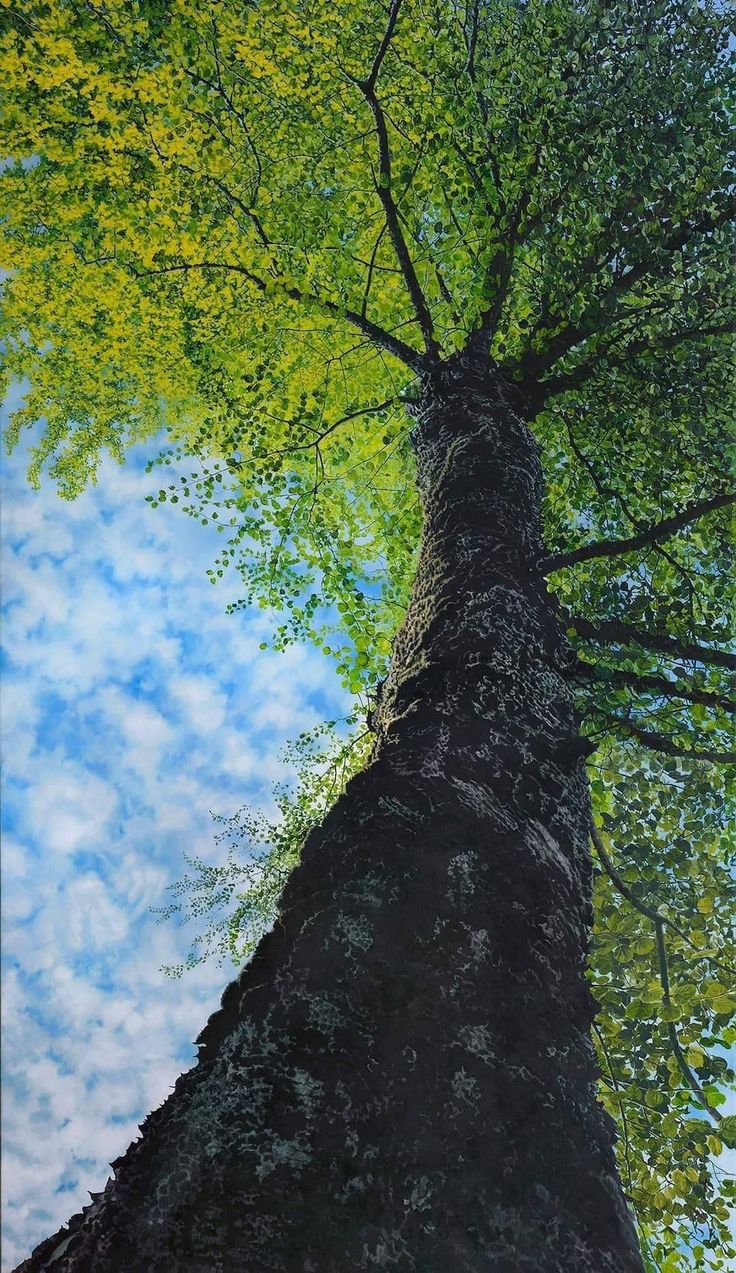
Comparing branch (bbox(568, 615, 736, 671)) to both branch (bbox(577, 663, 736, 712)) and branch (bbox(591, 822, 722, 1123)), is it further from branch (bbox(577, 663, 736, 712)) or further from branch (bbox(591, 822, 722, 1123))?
branch (bbox(591, 822, 722, 1123))

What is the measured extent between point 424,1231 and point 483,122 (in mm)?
7846

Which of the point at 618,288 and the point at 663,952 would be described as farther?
the point at 618,288

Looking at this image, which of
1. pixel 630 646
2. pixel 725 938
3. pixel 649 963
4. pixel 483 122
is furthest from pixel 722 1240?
pixel 483 122

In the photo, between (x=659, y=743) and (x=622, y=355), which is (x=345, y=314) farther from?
(x=659, y=743)

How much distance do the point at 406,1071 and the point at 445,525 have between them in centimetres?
321

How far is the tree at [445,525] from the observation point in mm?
1638

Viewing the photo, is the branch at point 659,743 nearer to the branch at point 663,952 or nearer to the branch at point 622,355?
the branch at point 663,952

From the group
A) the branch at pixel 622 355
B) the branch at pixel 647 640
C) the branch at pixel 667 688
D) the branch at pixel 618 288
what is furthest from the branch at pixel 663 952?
the branch at pixel 618 288

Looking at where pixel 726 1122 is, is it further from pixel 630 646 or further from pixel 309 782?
pixel 309 782

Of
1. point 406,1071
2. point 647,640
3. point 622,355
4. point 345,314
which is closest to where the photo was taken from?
point 406,1071

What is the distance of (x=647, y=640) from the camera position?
4809mm

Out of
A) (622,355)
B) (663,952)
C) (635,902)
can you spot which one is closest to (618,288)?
(622,355)

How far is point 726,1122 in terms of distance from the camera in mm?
3873

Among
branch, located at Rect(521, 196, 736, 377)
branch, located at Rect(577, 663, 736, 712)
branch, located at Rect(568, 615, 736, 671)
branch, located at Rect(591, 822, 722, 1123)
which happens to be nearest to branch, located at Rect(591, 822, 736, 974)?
branch, located at Rect(591, 822, 722, 1123)
